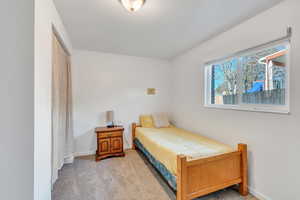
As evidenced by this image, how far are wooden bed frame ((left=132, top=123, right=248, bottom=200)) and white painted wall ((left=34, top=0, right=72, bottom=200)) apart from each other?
130cm

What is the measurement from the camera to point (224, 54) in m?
2.09

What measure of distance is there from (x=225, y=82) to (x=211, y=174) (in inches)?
59.7

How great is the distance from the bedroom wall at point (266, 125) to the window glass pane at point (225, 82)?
218mm

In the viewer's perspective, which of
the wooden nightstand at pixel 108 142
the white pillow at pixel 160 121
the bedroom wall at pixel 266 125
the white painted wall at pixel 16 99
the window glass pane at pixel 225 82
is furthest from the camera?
the white pillow at pixel 160 121

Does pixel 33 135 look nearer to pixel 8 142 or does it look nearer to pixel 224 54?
pixel 8 142

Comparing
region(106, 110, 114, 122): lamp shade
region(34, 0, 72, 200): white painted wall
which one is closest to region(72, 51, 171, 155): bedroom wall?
region(106, 110, 114, 122): lamp shade

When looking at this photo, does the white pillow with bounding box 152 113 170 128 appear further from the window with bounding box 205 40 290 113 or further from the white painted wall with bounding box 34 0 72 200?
the white painted wall with bounding box 34 0 72 200

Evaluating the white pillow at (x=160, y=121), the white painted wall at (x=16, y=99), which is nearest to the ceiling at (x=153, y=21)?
the white painted wall at (x=16, y=99)

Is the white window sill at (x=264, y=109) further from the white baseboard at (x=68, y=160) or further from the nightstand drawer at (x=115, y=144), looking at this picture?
the white baseboard at (x=68, y=160)

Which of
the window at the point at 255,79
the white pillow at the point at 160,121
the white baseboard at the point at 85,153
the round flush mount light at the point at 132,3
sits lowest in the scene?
the white baseboard at the point at 85,153

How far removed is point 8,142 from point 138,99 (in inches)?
105

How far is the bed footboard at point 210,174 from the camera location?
140 cm

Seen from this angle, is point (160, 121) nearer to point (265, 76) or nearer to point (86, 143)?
point (86, 143)

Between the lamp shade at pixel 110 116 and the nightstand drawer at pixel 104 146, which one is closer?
the nightstand drawer at pixel 104 146
